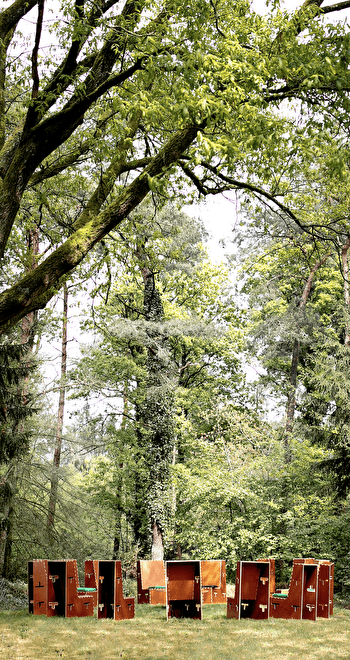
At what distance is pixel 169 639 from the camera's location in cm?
767

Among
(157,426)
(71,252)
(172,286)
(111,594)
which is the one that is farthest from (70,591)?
(172,286)

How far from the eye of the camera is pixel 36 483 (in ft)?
38.2


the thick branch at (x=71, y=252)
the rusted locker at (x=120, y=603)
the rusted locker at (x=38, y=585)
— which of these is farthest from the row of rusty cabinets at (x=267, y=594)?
the thick branch at (x=71, y=252)

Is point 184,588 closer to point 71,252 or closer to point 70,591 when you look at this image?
point 70,591

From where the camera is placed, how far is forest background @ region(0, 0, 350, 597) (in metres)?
6.01

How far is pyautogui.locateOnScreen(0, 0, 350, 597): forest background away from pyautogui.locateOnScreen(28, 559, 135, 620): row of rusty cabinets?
4.99 ft

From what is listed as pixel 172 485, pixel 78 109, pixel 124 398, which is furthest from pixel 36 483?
pixel 124 398

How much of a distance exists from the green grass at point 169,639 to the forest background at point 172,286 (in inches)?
114

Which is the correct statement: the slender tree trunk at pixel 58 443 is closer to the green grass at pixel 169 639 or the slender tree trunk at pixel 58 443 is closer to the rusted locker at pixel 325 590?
the green grass at pixel 169 639

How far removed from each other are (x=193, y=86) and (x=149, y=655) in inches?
242

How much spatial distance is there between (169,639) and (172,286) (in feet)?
57.0

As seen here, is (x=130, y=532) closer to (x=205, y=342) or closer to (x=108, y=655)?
(x=205, y=342)

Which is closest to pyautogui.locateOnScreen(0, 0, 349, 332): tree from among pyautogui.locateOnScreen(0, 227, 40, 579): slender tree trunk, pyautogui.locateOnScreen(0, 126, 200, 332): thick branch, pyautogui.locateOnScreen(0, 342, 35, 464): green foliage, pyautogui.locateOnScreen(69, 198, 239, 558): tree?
pyautogui.locateOnScreen(0, 126, 200, 332): thick branch

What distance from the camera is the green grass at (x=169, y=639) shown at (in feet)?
21.6
